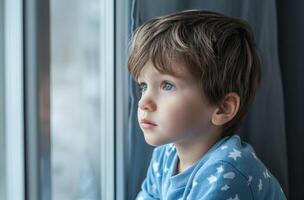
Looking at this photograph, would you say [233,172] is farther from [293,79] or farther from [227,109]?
[293,79]

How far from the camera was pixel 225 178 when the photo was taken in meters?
0.78

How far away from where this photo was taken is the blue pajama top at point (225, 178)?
78 centimetres

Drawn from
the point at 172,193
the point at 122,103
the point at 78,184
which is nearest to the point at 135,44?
the point at 172,193

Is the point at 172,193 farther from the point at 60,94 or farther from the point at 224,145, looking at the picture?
the point at 60,94

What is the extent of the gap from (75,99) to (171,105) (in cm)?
47

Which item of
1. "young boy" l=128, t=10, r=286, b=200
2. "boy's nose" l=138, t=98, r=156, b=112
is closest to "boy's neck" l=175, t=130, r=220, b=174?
"young boy" l=128, t=10, r=286, b=200

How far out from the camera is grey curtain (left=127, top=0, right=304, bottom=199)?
52.4 inches

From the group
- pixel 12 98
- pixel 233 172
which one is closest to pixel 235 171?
pixel 233 172

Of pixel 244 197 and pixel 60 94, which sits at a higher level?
pixel 60 94

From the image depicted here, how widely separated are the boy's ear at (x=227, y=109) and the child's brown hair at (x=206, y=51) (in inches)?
0.4

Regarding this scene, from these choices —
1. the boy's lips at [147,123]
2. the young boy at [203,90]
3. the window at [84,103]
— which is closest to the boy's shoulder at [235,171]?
the young boy at [203,90]

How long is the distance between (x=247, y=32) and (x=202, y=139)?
0.23 metres

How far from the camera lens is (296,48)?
142 centimetres

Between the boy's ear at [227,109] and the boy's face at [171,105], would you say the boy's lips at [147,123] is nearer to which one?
the boy's face at [171,105]
